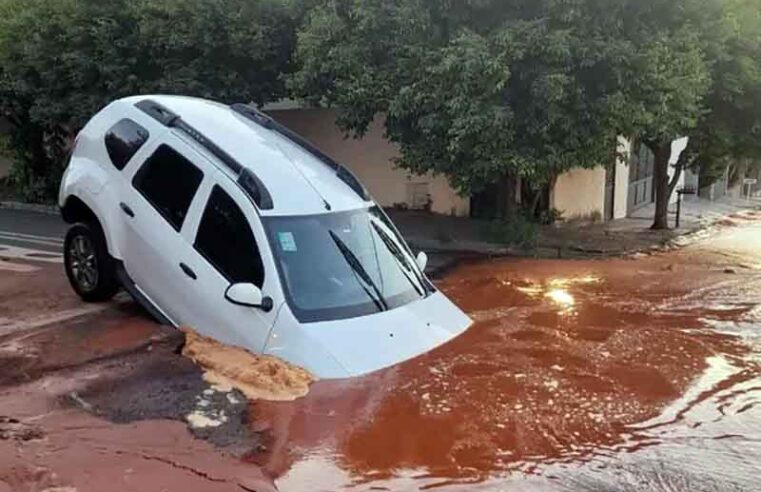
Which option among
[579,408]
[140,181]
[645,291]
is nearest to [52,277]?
[140,181]

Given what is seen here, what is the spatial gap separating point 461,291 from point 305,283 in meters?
4.41

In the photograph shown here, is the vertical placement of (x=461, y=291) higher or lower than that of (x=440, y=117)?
lower

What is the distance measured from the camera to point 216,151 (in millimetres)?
7504

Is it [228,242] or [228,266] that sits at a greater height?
[228,242]

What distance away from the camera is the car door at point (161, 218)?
7398 mm

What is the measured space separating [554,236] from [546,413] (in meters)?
10.8

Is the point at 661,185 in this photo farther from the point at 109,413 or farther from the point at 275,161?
the point at 109,413

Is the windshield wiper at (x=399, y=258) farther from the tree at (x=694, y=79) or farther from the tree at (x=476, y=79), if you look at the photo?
the tree at (x=694, y=79)

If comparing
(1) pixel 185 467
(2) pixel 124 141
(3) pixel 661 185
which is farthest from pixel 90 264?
(3) pixel 661 185

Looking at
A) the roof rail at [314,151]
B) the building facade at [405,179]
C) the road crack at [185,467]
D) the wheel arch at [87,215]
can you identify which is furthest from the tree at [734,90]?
the road crack at [185,467]

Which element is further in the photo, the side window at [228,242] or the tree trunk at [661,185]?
the tree trunk at [661,185]

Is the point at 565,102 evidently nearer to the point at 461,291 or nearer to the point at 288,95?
the point at 461,291

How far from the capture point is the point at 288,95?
672 inches

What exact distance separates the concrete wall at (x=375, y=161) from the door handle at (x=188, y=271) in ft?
38.5
